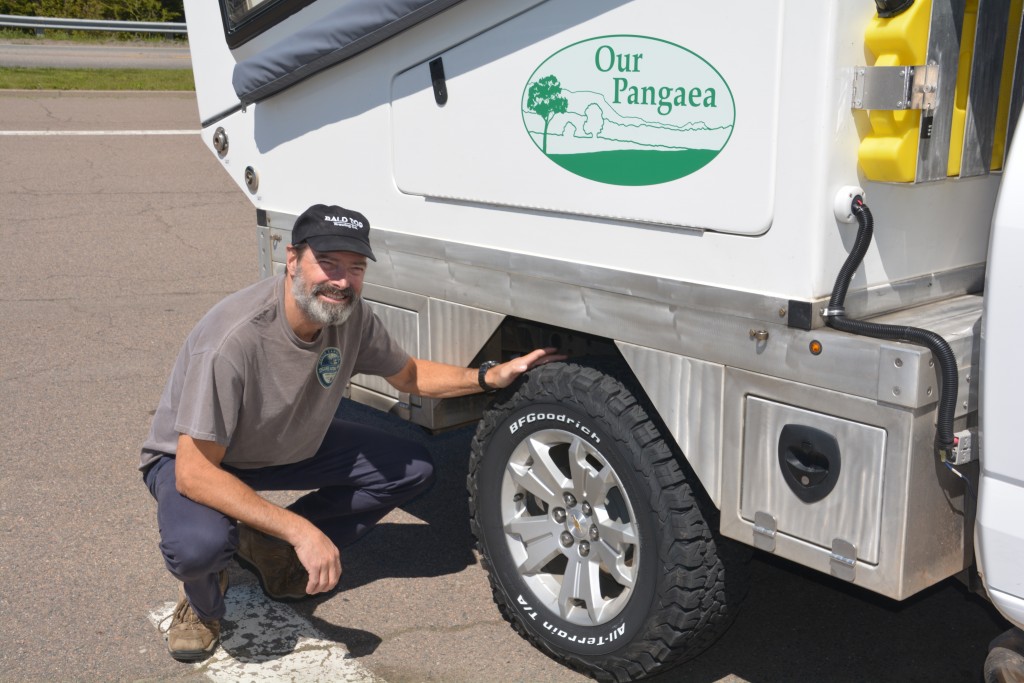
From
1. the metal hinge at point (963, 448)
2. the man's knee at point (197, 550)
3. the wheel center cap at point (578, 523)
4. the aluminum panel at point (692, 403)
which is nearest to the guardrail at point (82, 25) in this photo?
the man's knee at point (197, 550)

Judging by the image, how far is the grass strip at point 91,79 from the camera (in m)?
16.3

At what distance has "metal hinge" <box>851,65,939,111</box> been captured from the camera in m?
2.50

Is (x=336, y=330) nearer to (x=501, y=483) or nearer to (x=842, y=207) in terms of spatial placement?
(x=501, y=483)

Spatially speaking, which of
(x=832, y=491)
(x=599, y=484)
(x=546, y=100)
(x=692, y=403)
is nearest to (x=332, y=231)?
(x=546, y=100)

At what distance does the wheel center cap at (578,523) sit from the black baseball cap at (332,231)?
0.96 meters

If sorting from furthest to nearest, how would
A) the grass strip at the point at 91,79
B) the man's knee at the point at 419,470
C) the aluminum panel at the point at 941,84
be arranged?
1. the grass strip at the point at 91,79
2. the man's knee at the point at 419,470
3. the aluminum panel at the point at 941,84

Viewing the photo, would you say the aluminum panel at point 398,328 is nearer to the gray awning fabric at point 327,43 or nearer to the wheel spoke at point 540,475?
the wheel spoke at point 540,475

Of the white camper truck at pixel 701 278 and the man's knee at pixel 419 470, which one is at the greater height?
the white camper truck at pixel 701 278

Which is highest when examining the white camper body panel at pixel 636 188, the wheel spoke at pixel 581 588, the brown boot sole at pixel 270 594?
the white camper body panel at pixel 636 188

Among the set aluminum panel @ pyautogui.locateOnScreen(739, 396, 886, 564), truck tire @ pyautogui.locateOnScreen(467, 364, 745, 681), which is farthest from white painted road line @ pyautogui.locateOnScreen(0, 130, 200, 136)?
aluminum panel @ pyautogui.locateOnScreen(739, 396, 886, 564)

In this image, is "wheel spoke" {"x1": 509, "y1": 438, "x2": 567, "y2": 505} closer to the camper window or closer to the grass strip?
the camper window

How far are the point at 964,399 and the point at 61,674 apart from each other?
2586 millimetres

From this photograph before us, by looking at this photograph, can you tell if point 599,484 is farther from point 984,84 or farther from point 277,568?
point 984,84

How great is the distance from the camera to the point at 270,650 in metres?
3.48
